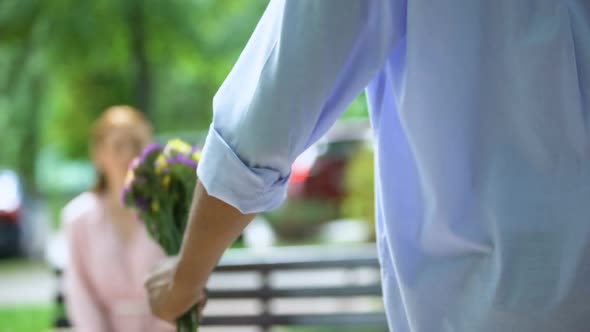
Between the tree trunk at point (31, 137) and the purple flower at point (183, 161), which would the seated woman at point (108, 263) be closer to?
the purple flower at point (183, 161)

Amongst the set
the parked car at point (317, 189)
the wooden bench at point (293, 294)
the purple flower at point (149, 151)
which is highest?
the purple flower at point (149, 151)

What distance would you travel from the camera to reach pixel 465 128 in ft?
3.84

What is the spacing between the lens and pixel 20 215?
12820 millimetres

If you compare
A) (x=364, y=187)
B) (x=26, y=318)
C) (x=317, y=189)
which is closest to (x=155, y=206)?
(x=364, y=187)

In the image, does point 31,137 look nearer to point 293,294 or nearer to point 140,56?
point 140,56

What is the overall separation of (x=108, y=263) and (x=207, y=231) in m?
3.19

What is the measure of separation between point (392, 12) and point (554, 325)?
0.41 metres

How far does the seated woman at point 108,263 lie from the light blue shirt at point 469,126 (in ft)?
10.1

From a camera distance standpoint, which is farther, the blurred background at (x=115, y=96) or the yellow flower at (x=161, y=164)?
the blurred background at (x=115, y=96)

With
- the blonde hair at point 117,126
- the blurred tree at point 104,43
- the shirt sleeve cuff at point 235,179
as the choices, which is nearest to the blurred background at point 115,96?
the blurred tree at point 104,43

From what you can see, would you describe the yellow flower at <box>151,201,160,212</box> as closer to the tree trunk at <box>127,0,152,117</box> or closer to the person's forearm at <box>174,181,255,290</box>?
the person's forearm at <box>174,181,255,290</box>

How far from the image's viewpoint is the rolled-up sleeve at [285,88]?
113 cm

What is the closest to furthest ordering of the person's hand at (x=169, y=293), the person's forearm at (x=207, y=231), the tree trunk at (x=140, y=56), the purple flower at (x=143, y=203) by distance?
the person's forearm at (x=207, y=231)
the person's hand at (x=169, y=293)
the purple flower at (x=143, y=203)
the tree trunk at (x=140, y=56)

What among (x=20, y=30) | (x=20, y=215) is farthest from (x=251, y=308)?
(x=20, y=215)
